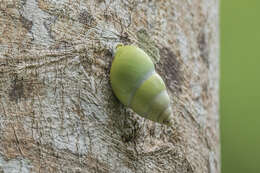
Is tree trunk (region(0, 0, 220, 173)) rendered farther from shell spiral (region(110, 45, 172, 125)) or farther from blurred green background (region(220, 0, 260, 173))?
blurred green background (region(220, 0, 260, 173))


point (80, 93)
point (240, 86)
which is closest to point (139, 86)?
point (80, 93)

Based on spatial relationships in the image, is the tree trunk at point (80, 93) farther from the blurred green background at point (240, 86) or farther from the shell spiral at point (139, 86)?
the blurred green background at point (240, 86)

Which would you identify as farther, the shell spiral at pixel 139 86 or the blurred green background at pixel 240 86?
the blurred green background at pixel 240 86

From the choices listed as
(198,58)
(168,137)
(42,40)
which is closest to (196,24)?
(198,58)

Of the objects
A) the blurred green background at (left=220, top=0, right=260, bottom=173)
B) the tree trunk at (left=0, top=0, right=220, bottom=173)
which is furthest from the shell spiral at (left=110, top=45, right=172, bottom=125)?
the blurred green background at (left=220, top=0, right=260, bottom=173)

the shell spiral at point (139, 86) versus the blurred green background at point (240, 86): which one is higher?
the shell spiral at point (139, 86)

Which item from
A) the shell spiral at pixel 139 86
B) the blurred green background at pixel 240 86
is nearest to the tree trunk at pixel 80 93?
the shell spiral at pixel 139 86
